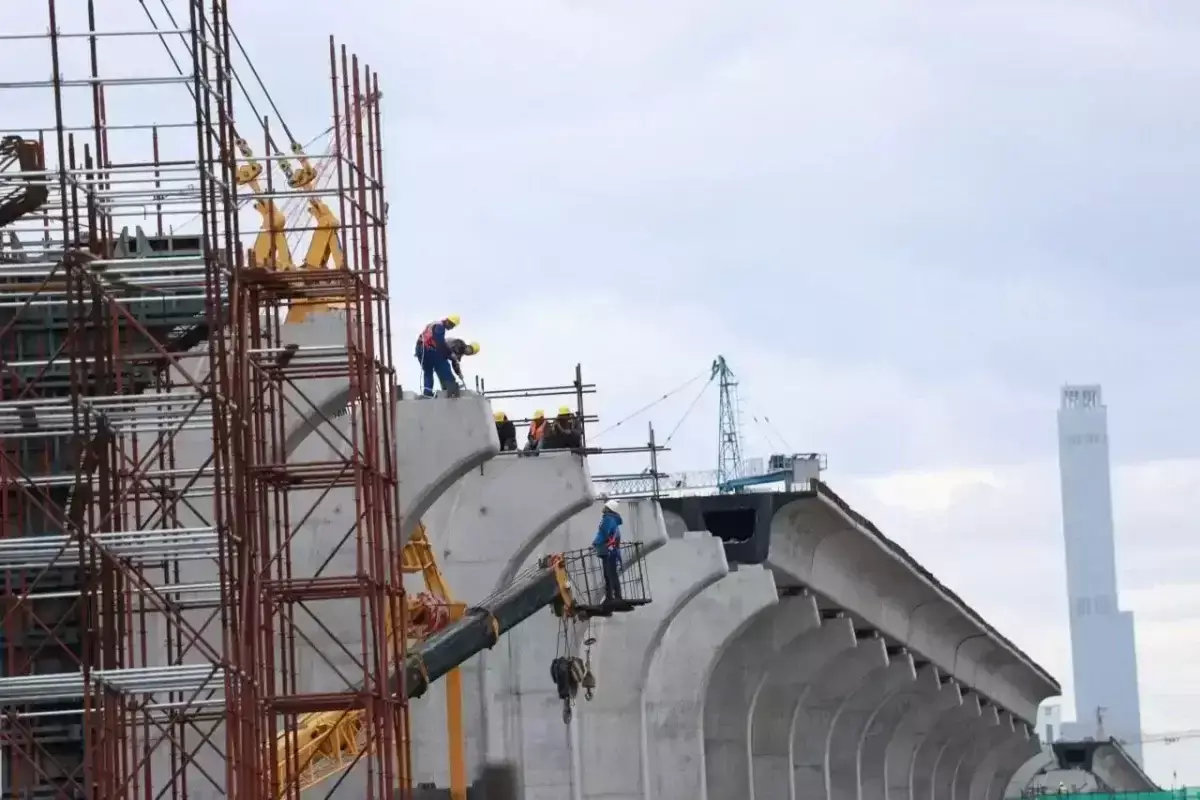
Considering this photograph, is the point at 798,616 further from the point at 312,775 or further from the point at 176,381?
the point at 176,381

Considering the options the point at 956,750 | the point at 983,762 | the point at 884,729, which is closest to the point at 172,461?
the point at 884,729

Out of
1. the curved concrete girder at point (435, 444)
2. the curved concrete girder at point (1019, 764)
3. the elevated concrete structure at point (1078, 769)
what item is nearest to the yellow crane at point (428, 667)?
the curved concrete girder at point (435, 444)

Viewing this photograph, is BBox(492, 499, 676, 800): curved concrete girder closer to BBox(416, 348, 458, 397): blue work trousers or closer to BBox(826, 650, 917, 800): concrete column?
BBox(416, 348, 458, 397): blue work trousers

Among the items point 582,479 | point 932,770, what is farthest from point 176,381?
point 932,770

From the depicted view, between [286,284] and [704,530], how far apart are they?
1006 inches

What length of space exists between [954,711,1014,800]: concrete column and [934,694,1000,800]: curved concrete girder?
0.41 metres

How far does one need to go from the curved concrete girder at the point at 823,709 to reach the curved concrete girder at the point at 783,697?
922 millimetres

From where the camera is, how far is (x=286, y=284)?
Result: 32.0m

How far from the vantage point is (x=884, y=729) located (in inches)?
3287

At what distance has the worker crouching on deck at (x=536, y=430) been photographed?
48.3m

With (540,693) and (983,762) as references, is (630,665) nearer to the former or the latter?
(540,693)

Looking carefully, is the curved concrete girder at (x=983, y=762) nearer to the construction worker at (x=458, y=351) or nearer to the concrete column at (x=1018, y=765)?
the concrete column at (x=1018, y=765)

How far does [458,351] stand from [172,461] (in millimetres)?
6133

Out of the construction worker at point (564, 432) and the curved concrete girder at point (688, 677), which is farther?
the curved concrete girder at point (688, 677)
